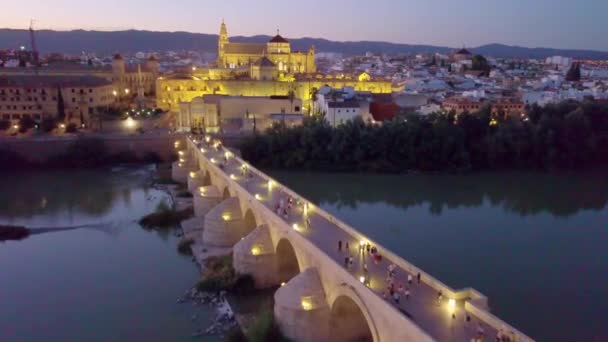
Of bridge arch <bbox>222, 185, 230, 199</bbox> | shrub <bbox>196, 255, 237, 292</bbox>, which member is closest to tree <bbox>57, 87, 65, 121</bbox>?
bridge arch <bbox>222, 185, 230, 199</bbox>

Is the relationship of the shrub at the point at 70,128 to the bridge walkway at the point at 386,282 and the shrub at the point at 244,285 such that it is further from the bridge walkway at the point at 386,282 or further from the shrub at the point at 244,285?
the shrub at the point at 244,285

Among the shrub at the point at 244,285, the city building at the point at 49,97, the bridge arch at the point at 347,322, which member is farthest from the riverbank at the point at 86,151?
the bridge arch at the point at 347,322

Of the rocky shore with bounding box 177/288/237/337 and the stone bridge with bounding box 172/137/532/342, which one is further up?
the stone bridge with bounding box 172/137/532/342

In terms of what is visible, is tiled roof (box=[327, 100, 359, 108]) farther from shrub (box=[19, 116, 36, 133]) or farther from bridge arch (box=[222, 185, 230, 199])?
shrub (box=[19, 116, 36, 133])

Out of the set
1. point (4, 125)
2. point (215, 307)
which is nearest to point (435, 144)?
point (215, 307)

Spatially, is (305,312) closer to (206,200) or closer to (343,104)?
(206,200)

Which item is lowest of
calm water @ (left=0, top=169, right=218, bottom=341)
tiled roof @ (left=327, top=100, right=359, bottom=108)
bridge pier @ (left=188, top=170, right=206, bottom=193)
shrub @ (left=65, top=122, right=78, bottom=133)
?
calm water @ (left=0, top=169, right=218, bottom=341)

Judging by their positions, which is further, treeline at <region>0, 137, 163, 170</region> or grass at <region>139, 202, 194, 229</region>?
treeline at <region>0, 137, 163, 170</region>
